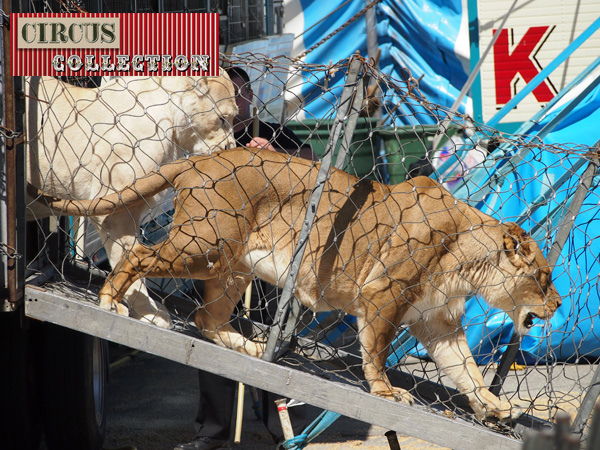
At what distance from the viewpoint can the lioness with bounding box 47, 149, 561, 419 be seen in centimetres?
346

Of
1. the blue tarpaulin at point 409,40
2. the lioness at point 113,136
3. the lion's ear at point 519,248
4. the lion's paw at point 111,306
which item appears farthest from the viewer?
the blue tarpaulin at point 409,40

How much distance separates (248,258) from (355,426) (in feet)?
7.60

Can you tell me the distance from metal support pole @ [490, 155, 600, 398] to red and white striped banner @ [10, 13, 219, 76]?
188 cm

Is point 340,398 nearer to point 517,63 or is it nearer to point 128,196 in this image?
point 128,196

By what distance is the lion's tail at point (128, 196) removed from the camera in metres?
3.46

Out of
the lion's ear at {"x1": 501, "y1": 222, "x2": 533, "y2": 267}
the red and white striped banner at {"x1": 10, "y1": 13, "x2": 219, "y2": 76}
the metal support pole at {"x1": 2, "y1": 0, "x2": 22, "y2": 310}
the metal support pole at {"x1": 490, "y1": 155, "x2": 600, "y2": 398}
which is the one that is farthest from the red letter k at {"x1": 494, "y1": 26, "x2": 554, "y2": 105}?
the metal support pole at {"x1": 2, "y1": 0, "x2": 22, "y2": 310}

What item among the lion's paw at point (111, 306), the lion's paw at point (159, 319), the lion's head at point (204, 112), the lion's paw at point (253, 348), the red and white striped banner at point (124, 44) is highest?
the red and white striped banner at point (124, 44)

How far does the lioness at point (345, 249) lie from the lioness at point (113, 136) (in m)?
0.16

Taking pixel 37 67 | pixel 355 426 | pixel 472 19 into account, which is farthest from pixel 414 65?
pixel 37 67

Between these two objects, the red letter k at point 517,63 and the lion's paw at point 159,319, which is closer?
the lion's paw at point 159,319

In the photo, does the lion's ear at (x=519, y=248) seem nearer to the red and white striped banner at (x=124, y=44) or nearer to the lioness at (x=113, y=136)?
the lioness at (x=113, y=136)

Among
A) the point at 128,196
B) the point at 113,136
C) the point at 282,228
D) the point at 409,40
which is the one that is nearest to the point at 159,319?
the point at 128,196

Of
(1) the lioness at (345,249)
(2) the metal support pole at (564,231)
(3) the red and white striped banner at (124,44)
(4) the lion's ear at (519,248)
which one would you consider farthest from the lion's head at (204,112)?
(2) the metal support pole at (564,231)

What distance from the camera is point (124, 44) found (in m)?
3.18
